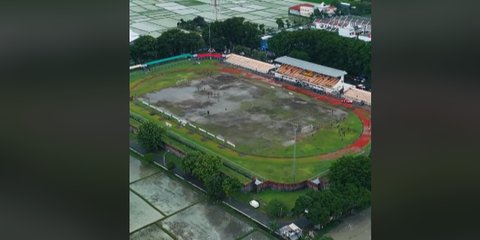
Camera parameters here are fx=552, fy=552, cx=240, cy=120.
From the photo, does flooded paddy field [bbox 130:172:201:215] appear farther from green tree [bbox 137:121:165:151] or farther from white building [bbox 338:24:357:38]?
white building [bbox 338:24:357:38]

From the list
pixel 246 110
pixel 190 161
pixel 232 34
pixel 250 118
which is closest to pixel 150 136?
pixel 190 161

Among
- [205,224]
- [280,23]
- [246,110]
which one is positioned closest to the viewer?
[205,224]

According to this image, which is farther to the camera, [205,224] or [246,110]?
[246,110]

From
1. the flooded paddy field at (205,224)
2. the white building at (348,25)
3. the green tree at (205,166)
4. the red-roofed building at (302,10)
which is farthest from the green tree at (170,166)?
the red-roofed building at (302,10)

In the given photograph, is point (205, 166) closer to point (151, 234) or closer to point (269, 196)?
point (269, 196)

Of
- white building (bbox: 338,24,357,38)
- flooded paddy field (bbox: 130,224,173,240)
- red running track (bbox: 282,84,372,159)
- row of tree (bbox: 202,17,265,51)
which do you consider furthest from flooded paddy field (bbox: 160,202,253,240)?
white building (bbox: 338,24,357,38)
